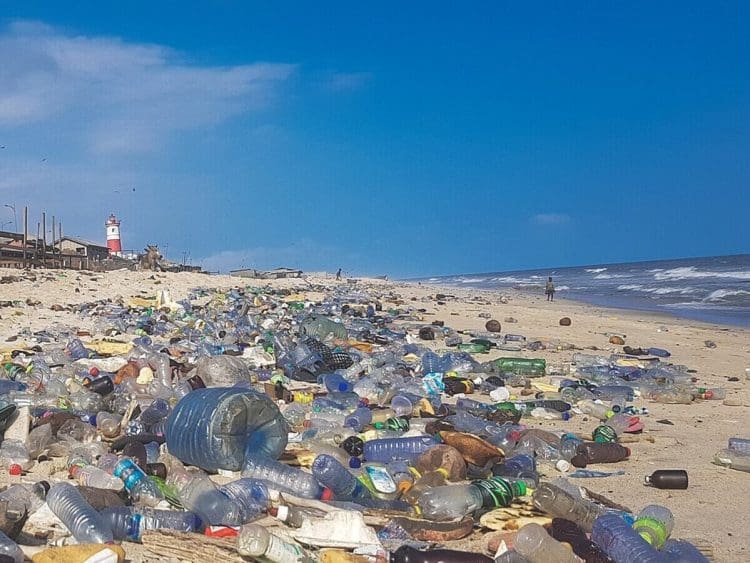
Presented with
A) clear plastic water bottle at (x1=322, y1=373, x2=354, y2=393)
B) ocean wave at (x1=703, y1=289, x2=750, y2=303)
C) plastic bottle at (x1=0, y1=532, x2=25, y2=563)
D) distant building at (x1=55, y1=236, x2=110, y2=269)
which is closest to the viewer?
plastic bottle at (x1=0, y1=532, x2=25, y2=563)

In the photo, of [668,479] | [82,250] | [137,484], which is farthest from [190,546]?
[82,250]

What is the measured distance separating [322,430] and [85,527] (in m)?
1.64

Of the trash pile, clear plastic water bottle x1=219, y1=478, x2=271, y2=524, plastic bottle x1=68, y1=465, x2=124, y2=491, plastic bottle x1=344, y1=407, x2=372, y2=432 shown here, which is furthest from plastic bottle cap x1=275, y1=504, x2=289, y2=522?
plastic bottle x1=344, y1=407, x2=372, y2=432

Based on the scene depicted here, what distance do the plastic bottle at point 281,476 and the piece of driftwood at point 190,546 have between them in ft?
2.17

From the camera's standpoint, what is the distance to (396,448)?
3.52 meters

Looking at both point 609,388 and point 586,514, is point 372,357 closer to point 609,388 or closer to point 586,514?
point 609,388

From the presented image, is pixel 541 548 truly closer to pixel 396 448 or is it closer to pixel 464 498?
pixel 464 498

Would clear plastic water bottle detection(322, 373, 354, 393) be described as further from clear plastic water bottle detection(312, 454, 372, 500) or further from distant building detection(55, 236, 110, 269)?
distant building detection(55, 236, 110, 269)

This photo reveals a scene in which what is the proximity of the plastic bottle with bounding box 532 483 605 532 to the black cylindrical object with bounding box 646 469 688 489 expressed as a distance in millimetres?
557

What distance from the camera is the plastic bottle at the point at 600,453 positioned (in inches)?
140

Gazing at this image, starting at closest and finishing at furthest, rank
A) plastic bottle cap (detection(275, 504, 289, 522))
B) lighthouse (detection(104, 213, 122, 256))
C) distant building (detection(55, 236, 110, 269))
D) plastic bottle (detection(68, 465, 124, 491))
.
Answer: plastic bottle cap (detection(275, 504, 289, 522))
plastic bottle (detection(68, 465, 124, 491))
distant building (detection(55, 236, 110, 269))
lighthouse (detection(104, 213, 122, 256))

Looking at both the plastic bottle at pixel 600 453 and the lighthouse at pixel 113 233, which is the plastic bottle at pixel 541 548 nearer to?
the plastic bottle at pixel 600 453

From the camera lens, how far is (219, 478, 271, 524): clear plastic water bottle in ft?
8.54

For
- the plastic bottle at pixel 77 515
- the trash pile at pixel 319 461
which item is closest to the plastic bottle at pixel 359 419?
the trash pile at pixel 319 461
